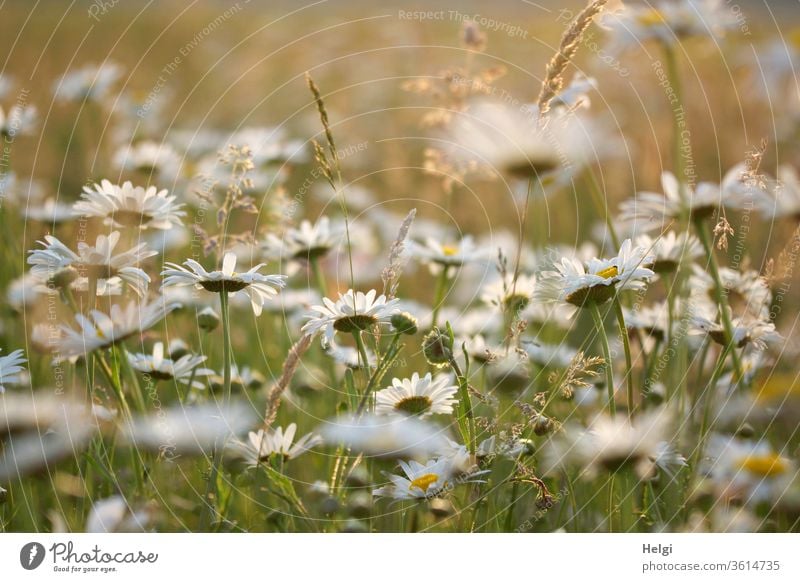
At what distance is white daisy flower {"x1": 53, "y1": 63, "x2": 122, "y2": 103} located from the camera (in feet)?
4.43

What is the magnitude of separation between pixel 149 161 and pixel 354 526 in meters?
0.67

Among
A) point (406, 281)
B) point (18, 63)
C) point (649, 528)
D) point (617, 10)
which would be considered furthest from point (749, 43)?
point (18, 63)

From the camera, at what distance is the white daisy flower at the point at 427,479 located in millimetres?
764

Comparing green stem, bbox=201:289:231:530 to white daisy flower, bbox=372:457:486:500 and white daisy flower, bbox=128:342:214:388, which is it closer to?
white daisy flower, bbox=128:342:214:388

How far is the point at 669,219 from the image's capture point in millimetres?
967

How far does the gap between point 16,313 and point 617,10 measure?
789mm

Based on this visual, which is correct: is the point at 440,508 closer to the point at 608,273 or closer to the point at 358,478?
the point at 358,478

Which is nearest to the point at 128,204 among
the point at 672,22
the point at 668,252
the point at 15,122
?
the point at 15,122

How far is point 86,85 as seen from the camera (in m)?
1.37

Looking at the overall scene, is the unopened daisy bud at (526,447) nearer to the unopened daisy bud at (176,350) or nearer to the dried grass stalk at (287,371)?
the dried grass stalk at (287,371)

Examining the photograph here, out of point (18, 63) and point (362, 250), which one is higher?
point (18, 63)

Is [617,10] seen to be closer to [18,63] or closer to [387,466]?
[387,466]

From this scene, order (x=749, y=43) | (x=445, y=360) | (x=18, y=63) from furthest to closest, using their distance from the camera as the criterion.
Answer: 1. (x=18, y=63)
2. (x=749, y=43)
3. (x=445, y=360)
